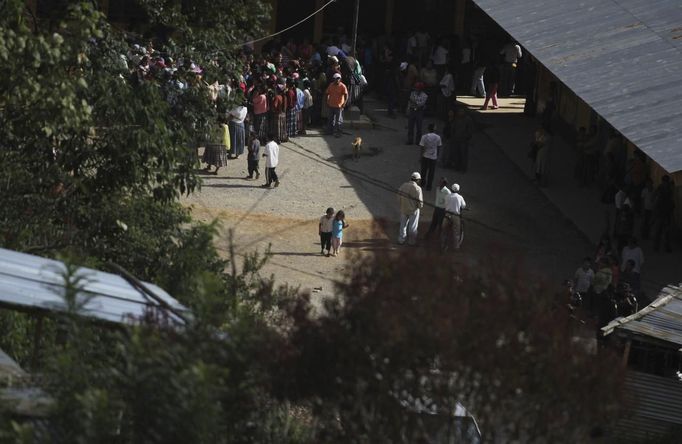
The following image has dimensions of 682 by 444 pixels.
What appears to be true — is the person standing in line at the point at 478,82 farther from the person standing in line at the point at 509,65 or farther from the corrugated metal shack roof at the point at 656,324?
the corrugated metal shack roof at the point at 656,324

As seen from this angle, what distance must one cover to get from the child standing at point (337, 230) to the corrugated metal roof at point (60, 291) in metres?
9.97

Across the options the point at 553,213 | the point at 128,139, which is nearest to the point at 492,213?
the point at 553,213

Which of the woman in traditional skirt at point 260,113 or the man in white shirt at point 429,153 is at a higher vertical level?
the woman in traditional skirt at point 260,113

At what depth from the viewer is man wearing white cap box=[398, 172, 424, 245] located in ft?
68.9

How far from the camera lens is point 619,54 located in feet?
70.8

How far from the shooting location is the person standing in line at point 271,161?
891 inches

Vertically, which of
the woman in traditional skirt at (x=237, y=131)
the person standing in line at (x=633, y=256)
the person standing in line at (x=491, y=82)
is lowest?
the person standing in line at (x=633, y=256)

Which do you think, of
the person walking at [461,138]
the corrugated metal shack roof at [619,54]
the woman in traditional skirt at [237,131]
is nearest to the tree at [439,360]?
the corrugated metal shack roof at [619,54]

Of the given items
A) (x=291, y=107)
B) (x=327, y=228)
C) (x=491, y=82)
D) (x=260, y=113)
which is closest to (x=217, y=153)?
(x=260, y=113)

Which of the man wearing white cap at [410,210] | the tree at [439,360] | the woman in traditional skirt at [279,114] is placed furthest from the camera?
the woman in traditional skirt at [279,114]

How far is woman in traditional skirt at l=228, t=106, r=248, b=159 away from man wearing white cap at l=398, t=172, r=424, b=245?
13.2 ft

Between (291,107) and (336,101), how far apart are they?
3.52 ft

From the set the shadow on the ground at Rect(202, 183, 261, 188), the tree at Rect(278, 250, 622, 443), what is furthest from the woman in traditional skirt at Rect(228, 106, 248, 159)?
the tree at Rect(278, 250, 622, 443)

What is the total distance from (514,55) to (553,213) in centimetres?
823
